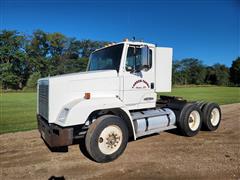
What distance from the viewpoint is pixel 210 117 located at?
26.7 ft

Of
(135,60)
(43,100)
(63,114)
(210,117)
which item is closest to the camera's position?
(63,114)

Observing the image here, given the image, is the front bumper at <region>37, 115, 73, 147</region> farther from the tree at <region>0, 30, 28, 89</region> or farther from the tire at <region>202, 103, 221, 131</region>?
the tree at <region>0, 30, 28, 89</region>

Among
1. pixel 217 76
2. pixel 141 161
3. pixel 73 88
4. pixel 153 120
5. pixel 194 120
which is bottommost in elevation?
pixel 141 161

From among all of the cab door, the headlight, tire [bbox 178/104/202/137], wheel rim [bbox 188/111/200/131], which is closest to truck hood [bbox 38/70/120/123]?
the headlight

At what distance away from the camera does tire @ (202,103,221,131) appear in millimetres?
8016

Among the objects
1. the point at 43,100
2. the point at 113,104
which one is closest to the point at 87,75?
the point at 113,104

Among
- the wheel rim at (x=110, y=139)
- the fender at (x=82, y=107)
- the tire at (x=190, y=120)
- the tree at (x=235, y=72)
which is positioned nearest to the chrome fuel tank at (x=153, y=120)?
the tire at (x=190, y=120)

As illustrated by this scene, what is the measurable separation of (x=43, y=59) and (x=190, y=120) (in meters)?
68.9

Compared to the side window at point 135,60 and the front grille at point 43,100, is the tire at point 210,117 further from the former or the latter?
the front grille at point 43,100

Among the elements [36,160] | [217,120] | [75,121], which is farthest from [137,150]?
[217,120]

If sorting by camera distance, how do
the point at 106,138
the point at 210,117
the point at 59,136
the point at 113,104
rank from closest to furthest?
the point at 59,136, the point at 106,138, the point at 113,104, the point at 210,117

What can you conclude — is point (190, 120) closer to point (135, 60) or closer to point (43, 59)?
point (135, 60)

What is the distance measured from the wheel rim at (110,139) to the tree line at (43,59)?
5014cm

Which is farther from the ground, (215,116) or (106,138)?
(215,116)
